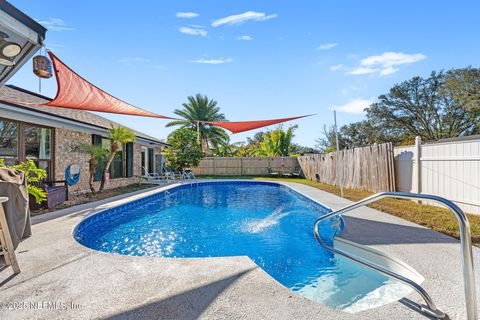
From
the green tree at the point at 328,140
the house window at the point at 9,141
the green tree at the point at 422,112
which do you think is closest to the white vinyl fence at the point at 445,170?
the house window at the point at 9,141

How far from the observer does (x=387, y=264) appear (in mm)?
3725

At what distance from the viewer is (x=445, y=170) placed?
6891 mm

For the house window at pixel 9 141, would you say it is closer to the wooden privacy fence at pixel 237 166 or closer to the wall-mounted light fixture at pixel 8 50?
the wall-mounted light fixture at pixel 8 50

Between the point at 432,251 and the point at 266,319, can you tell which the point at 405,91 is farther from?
the point at 266,319

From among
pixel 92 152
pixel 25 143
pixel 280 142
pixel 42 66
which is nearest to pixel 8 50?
pixel 42 66

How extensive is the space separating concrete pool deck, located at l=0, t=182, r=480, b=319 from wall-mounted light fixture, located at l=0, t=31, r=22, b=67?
272 cm

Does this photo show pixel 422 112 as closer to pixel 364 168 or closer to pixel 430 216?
pixel 364 168

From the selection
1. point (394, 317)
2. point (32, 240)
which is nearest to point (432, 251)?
point (394, 317)

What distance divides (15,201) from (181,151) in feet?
47.0

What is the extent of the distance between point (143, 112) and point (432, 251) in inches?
342

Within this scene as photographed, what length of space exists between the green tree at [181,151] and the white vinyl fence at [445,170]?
Result: 40.5 feet

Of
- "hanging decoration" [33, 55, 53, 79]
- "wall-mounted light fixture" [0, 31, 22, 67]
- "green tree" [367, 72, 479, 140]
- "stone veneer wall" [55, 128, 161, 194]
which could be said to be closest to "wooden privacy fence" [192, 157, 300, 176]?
"stone veneer wall" [55, 128, 161, 194]

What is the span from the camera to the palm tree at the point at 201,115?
2717 cm

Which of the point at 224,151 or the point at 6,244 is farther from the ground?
the point at 224,151
